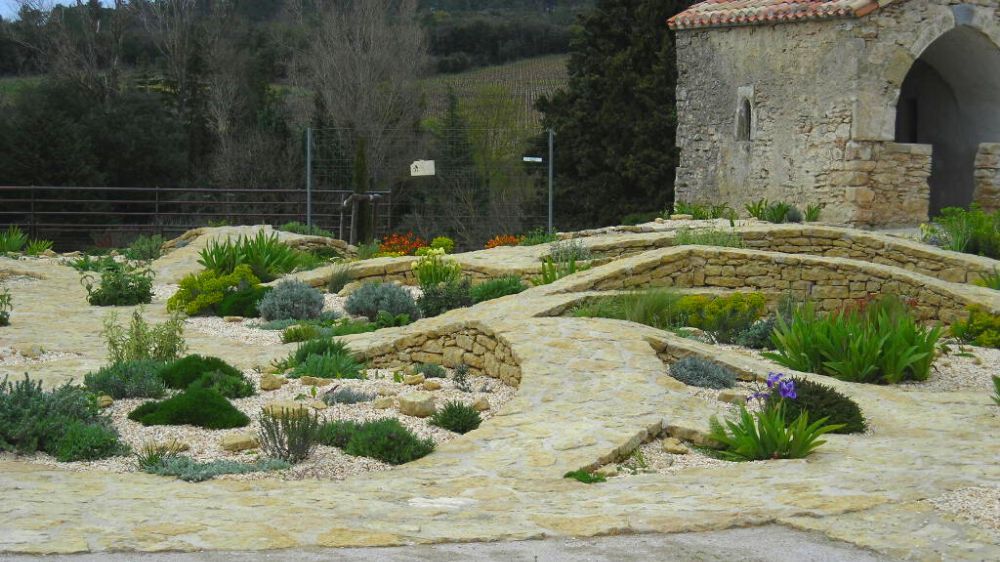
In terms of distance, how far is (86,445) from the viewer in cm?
812

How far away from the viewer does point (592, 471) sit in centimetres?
791

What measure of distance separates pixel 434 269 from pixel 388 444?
7366 millimetres

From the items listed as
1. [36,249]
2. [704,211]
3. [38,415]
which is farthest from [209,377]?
[704,211]

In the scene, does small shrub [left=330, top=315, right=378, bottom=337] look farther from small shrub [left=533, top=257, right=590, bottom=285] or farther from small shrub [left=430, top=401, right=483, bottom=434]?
small shrub [left=430, top=401, right=483, bottom=434]

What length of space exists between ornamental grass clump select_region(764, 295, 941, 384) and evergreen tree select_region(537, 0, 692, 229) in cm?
1830

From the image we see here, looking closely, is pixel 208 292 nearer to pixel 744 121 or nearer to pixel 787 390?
pixel 787 390

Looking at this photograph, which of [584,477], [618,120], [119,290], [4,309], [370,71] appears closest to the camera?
[584,477]

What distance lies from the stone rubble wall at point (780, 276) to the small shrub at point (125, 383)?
5.50 meters

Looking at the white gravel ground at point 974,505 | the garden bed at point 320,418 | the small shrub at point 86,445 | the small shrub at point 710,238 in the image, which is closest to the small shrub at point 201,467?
the garden bed at point 320,418

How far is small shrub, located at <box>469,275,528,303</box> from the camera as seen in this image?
47.0ft

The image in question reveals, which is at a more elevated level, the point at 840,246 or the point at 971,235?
the point at 971,235

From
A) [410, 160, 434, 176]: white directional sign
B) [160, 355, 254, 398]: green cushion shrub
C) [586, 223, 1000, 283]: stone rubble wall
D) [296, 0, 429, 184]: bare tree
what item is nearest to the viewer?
[160, 355, 254, 398]: green cushion shrub

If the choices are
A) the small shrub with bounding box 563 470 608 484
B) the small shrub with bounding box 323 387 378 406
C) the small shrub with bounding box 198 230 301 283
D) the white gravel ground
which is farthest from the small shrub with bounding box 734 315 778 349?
the small shrub with bounding box 198 230 301 283

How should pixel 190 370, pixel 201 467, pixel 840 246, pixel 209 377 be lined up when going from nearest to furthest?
pixel 201 467, pixel 209 377, pixel 190 370, pixel 840 246
